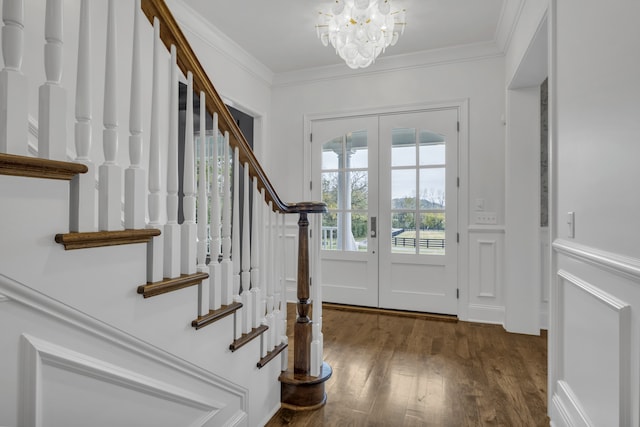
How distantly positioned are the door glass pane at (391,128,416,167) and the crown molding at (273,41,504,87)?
66cm

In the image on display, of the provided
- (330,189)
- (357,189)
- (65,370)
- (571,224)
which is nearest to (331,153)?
(330,189)

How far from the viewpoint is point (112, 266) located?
0.96 meters

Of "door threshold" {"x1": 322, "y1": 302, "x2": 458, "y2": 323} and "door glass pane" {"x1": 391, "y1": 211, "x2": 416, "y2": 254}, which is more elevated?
"door glass pane" {"x1": 391, "y1": 211, "x2": 416, "y2": 254}

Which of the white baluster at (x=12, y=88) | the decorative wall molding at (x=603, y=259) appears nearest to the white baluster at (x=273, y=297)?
the white baluster at (x=12, y=88)

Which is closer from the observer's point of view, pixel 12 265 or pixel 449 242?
pixel 12 265

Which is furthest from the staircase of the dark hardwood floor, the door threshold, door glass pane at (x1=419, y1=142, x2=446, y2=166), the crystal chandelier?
door glass pane at (x1=419, y1=142, x2=446, y2=166)

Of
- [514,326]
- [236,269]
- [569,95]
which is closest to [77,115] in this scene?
[236,269]

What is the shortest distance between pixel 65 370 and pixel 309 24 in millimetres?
3006

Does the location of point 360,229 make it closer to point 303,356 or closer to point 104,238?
point 303,356

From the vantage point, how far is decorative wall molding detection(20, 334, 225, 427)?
2.50 feet

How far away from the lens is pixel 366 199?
3.79 meters

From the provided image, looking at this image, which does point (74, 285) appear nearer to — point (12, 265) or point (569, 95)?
point (12, 265)

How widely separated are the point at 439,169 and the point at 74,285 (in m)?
3.29

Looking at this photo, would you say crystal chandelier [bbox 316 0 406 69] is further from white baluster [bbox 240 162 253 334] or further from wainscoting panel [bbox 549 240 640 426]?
wainscoting panel [bbox 549 240 640 426]
